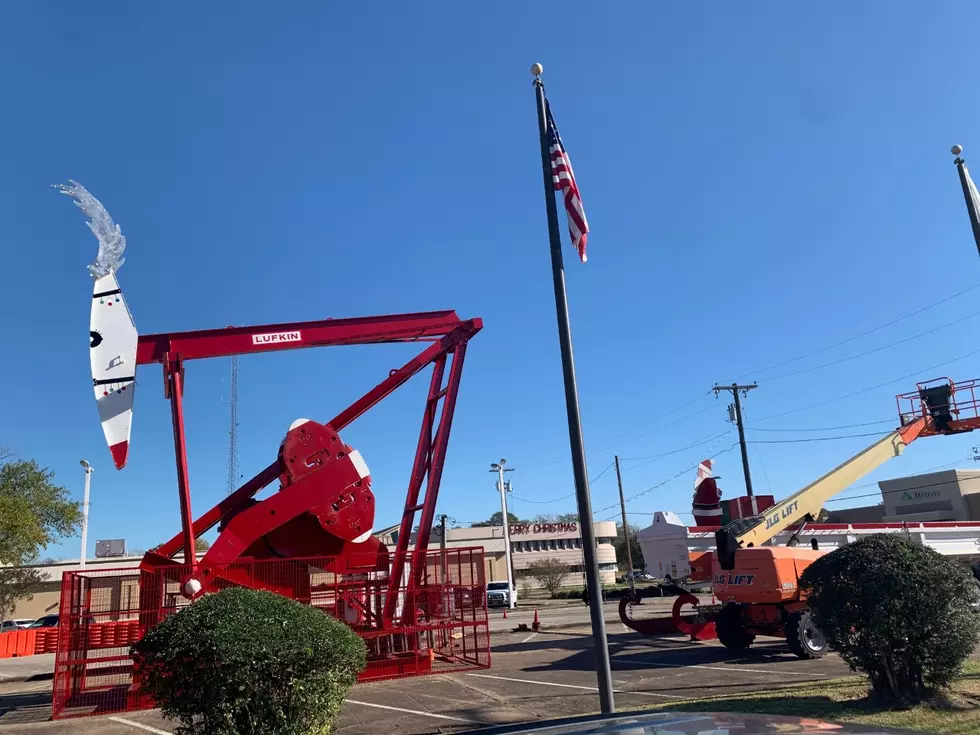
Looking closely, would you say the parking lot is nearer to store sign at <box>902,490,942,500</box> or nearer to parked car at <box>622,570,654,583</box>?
parked car at <box>622,570,654,583</box>

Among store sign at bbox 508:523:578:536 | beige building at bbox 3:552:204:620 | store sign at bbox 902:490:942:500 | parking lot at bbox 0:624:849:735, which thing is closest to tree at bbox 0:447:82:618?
beige building at bbox 3:552:204:620

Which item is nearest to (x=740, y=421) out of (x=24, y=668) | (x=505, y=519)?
(x=505, y=519)

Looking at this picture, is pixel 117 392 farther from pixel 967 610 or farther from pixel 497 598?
pixel 497 598

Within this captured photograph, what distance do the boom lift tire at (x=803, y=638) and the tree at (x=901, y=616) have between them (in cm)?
587

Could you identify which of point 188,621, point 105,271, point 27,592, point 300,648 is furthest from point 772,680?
point 27,592

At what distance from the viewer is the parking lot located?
34.3ft

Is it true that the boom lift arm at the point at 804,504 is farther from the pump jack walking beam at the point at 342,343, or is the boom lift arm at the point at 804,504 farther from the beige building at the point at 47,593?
the beige building at the point at 47,593

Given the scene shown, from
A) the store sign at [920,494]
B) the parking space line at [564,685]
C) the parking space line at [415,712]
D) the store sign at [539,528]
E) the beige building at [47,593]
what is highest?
the store sign at [539,528]

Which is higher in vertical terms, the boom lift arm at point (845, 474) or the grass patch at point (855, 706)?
the boom lift arm at point (845, 474)

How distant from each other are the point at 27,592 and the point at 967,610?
46829mm

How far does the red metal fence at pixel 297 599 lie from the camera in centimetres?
1248

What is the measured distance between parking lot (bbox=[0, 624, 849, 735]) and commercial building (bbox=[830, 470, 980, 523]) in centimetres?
4265

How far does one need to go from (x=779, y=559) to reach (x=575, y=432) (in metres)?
9.84

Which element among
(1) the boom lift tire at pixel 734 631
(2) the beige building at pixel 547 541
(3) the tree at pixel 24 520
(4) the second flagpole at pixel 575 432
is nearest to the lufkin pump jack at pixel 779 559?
(1) the boom lift tire at pixel 734 631
